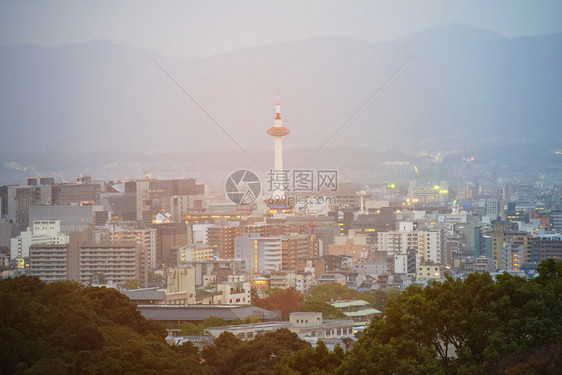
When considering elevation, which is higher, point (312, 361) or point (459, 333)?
point (459, 333)

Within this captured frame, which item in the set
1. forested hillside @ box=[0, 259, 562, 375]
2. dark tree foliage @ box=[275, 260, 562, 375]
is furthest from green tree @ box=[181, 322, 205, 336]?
dark tree foliage @ box=[275, 260, 562, 375]

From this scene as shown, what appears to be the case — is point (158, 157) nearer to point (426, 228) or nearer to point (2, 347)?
point (426, 228)

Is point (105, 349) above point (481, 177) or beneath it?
beneath

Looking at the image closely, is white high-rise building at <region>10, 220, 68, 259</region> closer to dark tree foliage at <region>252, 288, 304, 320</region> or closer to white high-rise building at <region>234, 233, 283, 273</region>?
white high-rise building at <region>234, 233, 283, 273</region>

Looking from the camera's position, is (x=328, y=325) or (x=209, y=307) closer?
(x=328, y=325)

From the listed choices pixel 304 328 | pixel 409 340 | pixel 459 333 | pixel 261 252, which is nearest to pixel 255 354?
pixel 409 340

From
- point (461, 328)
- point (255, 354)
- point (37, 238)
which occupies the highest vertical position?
point (37, 238)

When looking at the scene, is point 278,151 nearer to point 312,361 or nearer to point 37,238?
point 37,238

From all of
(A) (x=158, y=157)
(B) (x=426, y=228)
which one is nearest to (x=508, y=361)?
(B) (x=426, y=228)
